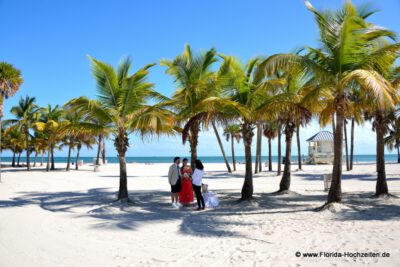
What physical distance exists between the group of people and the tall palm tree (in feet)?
56.9

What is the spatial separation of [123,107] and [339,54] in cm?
766

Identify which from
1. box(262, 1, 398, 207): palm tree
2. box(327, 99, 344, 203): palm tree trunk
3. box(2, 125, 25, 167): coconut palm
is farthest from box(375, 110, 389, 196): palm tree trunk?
box(2, 125, 25, 167): coconut palm

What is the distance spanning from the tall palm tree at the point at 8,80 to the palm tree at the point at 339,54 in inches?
796

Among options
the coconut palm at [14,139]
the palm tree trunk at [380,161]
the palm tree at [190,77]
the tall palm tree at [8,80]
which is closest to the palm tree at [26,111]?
the coconut palm at [14,139]

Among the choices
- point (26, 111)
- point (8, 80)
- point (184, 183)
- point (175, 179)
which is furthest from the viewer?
point (26, 111)

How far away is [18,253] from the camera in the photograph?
19.4ft

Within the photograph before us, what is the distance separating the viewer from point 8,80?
22938mm

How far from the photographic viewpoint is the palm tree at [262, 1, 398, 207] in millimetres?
9227

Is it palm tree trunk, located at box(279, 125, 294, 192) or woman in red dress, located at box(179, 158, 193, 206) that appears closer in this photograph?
woman in red dress, located at box(179, 158, 193, 206)

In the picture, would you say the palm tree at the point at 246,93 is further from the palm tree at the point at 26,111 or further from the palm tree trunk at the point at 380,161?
the palm tree at the point at 26,111

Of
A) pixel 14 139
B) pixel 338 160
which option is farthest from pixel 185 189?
pixel 14 139

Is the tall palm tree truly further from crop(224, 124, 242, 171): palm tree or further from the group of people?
crop(224, 124, 242, 171): palm tree

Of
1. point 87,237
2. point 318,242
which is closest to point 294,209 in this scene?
point 318,242

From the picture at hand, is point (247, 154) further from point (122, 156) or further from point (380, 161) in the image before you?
point (380, 161)
